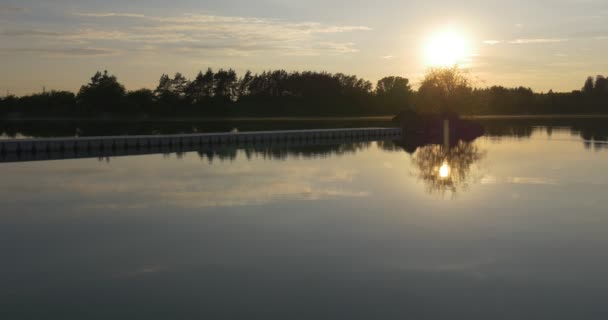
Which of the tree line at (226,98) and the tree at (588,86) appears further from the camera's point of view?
the tree at (588,86)

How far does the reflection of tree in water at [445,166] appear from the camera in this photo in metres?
20.6

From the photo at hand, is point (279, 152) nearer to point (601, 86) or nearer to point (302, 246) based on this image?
point (302, 246)

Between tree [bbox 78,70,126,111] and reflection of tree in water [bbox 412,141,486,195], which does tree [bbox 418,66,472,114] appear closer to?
reflection of tree in water [bbox 412,141,486,195]

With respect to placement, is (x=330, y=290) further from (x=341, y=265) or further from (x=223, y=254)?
(x=223, y=254)

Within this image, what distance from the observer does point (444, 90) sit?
61250 mm

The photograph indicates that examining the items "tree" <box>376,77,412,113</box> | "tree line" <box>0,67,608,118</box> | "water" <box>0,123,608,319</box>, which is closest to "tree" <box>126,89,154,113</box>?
"tree line" <box>0,67,608,118</box>

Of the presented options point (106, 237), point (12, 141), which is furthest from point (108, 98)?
point (106, 237)

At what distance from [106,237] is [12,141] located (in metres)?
21.9

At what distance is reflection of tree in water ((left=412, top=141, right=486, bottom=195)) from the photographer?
2058 cm

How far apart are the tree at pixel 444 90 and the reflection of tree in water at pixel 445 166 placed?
20.1 m

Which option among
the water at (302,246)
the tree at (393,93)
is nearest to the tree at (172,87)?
the tree at (393,93)

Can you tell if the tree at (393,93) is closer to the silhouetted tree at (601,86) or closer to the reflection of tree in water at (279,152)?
the silhouetted tree at (601,86)

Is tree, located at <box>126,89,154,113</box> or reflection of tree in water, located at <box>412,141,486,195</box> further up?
tree, located at <box>126,89,154,113</box>

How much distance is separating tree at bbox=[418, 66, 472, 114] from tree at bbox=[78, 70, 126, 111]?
4210cm
